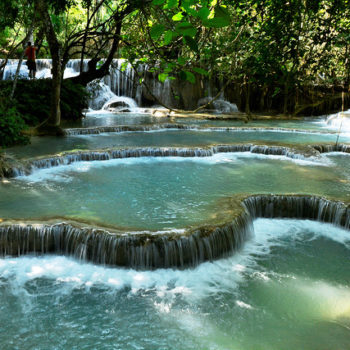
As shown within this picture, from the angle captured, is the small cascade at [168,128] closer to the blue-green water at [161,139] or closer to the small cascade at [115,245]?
the blue-green water at [161,139]

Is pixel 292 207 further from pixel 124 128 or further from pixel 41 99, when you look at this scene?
pixel 41 99

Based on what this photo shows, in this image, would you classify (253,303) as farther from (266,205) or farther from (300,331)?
(266,205)

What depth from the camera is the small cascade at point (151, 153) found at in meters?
8.51

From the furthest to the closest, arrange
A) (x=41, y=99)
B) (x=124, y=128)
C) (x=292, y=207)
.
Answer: (x=124, y=128) < (x=41, y=99) < (x=292, y=207)

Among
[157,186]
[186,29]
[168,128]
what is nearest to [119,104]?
[168,128]

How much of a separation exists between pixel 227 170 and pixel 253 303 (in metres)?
4.58

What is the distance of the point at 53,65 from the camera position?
10.5 m

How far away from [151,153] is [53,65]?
3353 millimetres

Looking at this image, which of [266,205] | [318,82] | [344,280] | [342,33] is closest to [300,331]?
[344,280]

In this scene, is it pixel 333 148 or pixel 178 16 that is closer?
pixel 178 16

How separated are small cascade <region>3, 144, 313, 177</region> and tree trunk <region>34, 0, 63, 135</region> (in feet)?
7.70

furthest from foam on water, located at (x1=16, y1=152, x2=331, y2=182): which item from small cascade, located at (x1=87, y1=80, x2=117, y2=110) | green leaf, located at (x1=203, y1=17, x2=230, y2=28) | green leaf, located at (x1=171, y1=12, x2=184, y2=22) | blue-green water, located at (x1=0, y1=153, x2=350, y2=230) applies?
small cascade, located at (x1=87, y1=80, x2=117, y2=110)

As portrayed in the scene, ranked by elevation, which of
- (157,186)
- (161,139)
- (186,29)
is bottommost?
(157,186)

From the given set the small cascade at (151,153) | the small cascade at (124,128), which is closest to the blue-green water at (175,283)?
the small cascade at (151,153)
